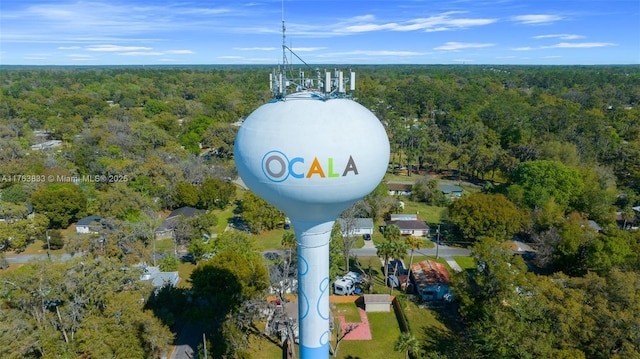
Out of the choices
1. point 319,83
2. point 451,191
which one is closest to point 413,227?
point 451,191

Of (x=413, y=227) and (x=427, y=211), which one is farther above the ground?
(x=413, y=227)

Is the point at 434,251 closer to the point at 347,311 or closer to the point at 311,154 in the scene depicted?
the point at 347,311

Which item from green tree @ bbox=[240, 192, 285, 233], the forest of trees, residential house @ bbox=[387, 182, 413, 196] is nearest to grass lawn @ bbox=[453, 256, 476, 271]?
the forest of trees

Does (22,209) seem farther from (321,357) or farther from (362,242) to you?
(321,357)

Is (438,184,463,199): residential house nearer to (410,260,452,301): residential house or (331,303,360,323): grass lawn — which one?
(410,260,452,301): residential house

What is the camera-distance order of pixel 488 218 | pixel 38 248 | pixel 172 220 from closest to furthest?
pixel 488 218
pixel 38 248
pixel 172 220

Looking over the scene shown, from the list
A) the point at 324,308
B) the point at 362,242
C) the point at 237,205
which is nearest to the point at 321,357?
the point at 324,308

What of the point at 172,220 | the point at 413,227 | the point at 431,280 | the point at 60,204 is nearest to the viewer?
the point at 431,280
